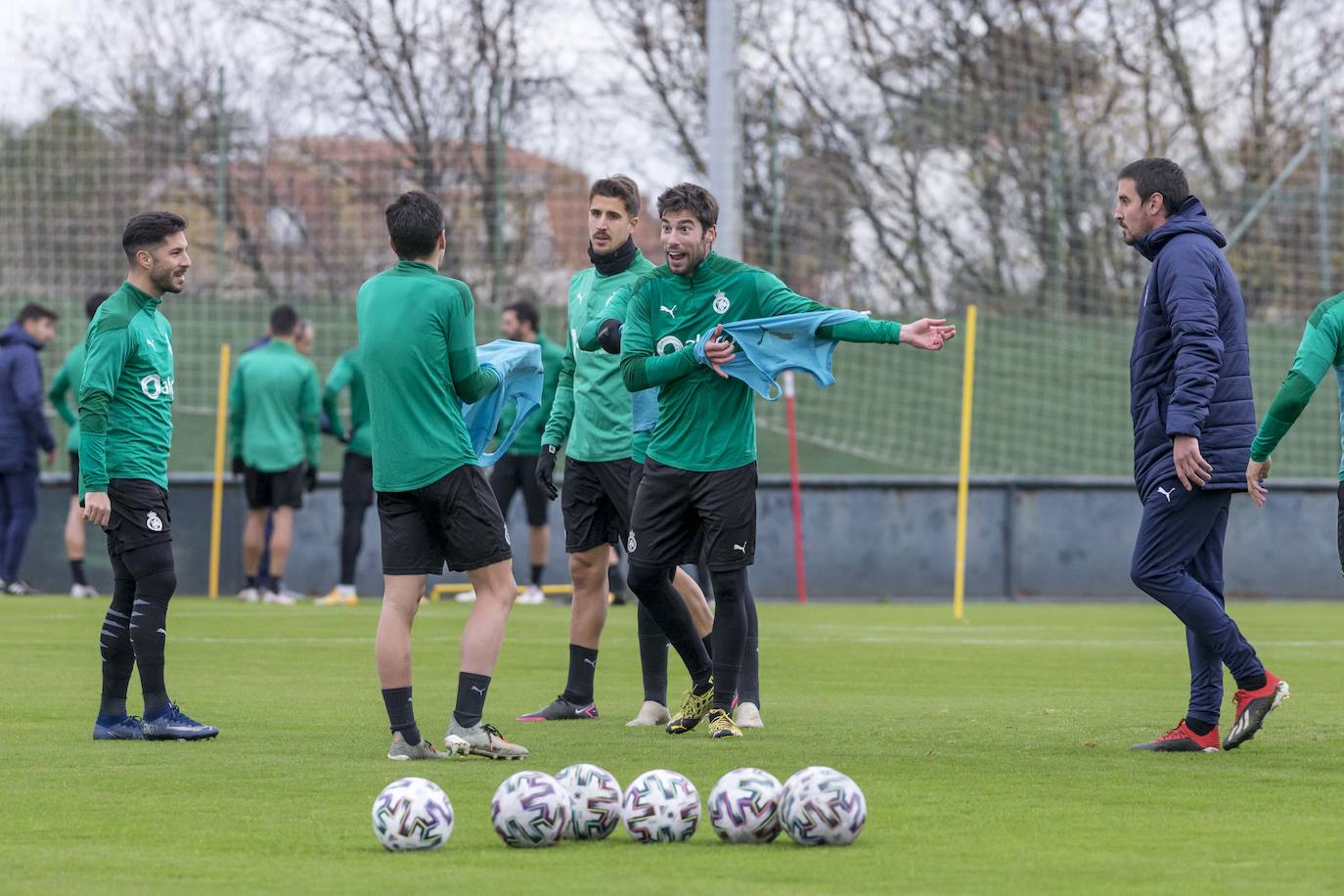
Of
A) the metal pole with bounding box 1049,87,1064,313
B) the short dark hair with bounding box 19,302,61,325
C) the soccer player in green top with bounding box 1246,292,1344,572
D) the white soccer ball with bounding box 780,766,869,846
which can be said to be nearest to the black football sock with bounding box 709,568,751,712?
the soccer player in green top with bounding box 1246,292,1344,572

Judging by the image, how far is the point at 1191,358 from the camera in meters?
6.95

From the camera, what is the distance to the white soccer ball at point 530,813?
5.04m

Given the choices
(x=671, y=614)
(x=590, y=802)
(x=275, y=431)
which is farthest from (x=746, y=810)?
(x=275, y=431)

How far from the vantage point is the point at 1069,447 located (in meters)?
22.0

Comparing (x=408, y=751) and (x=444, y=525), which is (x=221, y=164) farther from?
(x=408, y=751)

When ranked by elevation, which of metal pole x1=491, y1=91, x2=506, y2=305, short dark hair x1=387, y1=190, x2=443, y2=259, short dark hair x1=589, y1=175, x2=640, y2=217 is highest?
metal pole x1=491, y1=91, x2=506, y2=305

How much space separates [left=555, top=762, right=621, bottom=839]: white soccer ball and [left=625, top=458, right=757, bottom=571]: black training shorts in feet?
8.06

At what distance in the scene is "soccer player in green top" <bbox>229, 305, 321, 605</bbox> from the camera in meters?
16.9

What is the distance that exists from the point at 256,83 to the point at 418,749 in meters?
15.4

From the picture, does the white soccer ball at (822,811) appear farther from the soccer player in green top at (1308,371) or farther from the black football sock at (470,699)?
the soccer player in green top at (1308,371)

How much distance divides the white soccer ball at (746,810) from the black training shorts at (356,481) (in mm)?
11974

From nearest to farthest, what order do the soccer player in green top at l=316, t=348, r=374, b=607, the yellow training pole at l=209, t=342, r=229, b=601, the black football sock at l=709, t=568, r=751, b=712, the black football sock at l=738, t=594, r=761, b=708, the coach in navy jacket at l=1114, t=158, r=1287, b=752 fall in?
the coach in navy jacket at l=1114, t=158, r=1287, b=752 → the black football sock at l=709, t=568, r=751, b=712 → the black football sock at l=738, t=594, r=761, b=708 → the soccer player in green top at l=316, t=348, r=374, b=607 → the yellow training pole at l=209, t=342, r=229, b=601

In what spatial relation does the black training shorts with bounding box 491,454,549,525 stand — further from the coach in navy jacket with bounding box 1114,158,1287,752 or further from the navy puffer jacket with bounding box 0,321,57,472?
the coach in navy jacket with bounding box 1114,158,1287,752

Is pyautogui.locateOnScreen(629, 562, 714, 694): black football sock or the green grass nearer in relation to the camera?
the green grass
